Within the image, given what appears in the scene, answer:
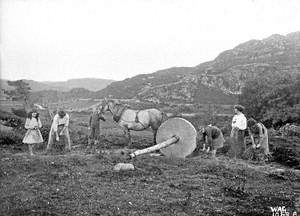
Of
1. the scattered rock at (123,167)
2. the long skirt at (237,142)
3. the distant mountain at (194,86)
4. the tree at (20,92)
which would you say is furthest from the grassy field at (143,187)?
the distant mountain at (194,86)

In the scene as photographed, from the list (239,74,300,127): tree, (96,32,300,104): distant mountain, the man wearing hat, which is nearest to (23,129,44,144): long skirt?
the man wearing hat

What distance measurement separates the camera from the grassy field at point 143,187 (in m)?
8.00

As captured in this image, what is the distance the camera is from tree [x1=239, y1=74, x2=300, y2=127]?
2788 cm

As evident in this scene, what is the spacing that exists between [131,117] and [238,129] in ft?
17.7

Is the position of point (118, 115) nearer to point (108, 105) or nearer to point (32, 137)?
point (108, 105)

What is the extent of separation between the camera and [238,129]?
555 inches

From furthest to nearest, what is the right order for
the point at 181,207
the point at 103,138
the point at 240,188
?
1. the point at 103,138
2. the point at 240,188
3. the point at 181,207

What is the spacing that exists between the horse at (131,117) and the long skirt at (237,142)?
4.18m

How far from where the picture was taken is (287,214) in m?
7.66

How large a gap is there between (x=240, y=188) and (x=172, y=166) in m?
3.04

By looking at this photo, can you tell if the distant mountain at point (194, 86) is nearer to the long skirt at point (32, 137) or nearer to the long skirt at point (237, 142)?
the long skirt at point (237, 142)

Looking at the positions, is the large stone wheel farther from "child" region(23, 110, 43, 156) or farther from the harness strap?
"child" region(23, 110, 43, 156)

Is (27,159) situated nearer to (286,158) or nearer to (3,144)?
(3,144)

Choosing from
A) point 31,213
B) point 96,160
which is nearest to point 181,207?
point 31,213
